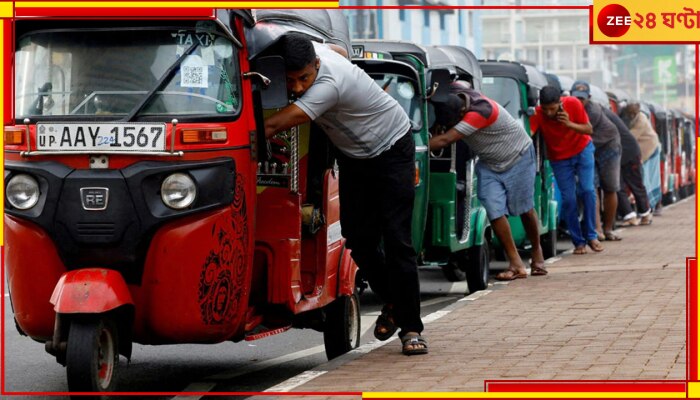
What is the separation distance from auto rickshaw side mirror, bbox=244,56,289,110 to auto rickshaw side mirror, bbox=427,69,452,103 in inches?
197

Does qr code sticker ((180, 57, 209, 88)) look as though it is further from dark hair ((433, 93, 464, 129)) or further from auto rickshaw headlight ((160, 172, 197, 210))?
dark hair ((433, 93, 464, 129))

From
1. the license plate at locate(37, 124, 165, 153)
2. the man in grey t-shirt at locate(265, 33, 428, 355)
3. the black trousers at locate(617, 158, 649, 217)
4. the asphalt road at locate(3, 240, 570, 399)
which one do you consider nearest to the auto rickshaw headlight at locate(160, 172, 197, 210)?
the license plate at locate(37, 124, 165, 153)

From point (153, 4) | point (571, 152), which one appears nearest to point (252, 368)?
point (153, 4)

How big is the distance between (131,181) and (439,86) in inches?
224

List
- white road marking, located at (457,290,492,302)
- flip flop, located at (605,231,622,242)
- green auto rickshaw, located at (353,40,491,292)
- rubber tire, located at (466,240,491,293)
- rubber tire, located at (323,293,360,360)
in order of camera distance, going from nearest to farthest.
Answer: rubber tire, located at (323,293,360,360) < white road marking, located at (457,290,492,302) < green auto rickshaw, located at (353,40,491,292) < rubber tire, located at (466,240,491,293) < flip flop, located at (605,231,622,242)

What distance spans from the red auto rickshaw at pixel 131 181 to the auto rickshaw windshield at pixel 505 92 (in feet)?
30.6

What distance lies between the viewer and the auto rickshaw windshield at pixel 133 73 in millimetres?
7469

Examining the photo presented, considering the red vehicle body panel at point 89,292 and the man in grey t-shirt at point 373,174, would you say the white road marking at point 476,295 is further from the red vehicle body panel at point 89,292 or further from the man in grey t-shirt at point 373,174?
the red vehicle body panel at point 89,292

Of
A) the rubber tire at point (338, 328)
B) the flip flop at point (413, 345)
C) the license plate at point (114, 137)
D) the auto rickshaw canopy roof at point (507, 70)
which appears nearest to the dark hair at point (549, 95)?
the auto rickshaw canopy roof at point (507, 70)

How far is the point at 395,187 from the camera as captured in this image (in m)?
8.54

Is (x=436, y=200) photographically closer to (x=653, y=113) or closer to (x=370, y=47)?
(x=370, y=47)

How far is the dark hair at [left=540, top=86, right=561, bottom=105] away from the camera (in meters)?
15.4

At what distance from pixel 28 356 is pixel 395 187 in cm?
277

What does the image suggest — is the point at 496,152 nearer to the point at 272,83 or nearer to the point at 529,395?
the point at 272,83
